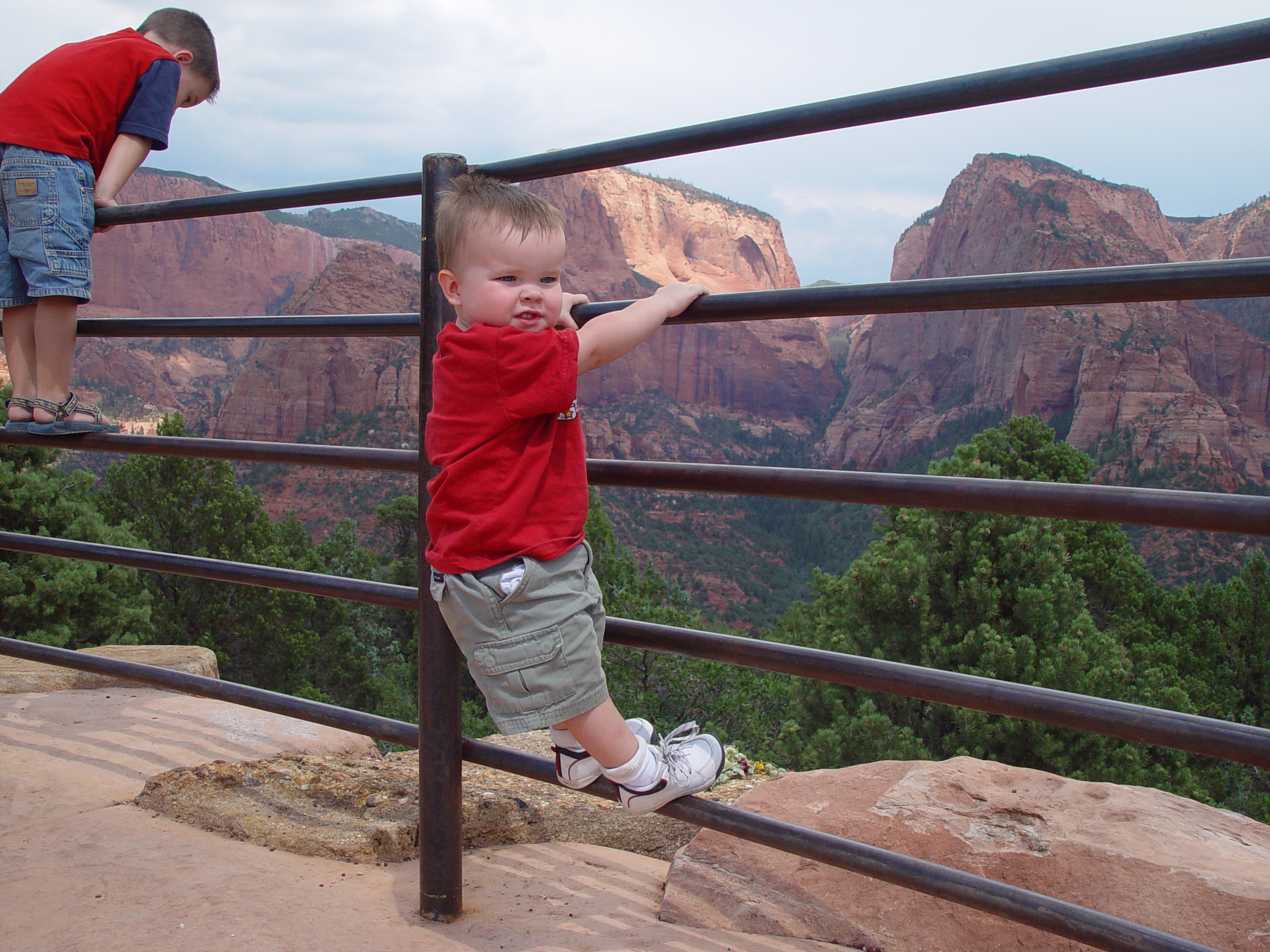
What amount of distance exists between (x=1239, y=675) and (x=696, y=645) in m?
17.7

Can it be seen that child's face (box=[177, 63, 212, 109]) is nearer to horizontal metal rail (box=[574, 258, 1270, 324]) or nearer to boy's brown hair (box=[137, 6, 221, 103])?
boy's brown hair (box=[137, 6, 221, 103])

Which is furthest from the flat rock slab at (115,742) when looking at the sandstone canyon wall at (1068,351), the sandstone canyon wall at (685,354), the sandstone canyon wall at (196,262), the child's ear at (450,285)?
the sandstone canyon wall at (196,262)

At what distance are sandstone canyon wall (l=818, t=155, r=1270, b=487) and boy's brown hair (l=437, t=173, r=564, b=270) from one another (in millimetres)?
48859

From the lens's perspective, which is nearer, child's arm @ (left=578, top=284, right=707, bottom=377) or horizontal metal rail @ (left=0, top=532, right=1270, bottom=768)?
horizontal metal rail @ (left=0, top=532, right=1270, bottom=768)

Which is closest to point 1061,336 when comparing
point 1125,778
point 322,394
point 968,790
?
point 322,394

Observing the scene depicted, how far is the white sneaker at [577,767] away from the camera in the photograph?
4.54ft

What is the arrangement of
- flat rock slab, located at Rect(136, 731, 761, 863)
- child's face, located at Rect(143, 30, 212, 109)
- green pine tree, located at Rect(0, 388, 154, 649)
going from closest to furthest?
flat rock slab, located at Rect(136, 731, 761, 863) → child's face, located at Rect(143, 30, 212, 109) → green pine tree, located at Rect(0, 388, 154, 649)

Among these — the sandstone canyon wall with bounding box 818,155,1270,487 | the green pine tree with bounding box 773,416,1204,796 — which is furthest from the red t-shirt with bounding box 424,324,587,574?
the sandstone canyon wall with bounding box 818,155,1270,487

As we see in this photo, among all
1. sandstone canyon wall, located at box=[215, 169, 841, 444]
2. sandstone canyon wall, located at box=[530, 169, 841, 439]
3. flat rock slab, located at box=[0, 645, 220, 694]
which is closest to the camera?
flat rock slab, located at box=[0, 645, 220, 694]

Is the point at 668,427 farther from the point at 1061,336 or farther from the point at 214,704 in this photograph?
the point at 214,704

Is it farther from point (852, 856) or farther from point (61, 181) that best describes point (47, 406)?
point (852, 856)

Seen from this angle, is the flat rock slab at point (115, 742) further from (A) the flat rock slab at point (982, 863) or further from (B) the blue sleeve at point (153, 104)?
(B) the blue sleeve at point (153, 104)

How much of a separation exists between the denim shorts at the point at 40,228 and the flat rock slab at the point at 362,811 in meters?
1.07

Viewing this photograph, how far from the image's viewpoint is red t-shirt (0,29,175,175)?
193cm
